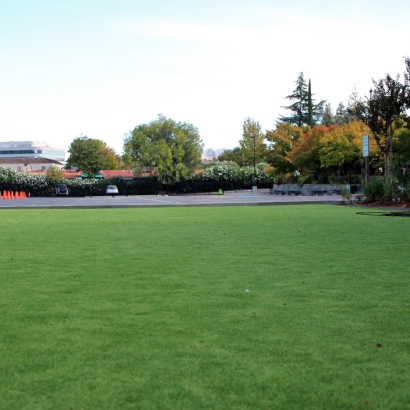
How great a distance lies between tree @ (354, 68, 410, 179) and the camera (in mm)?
29920

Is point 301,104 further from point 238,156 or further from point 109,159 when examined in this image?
point 109,159

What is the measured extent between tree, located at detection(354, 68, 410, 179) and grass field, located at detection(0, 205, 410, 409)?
68.8ft

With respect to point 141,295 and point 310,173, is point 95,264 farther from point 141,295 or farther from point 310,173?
point 310,173

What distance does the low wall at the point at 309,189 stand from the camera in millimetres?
51469

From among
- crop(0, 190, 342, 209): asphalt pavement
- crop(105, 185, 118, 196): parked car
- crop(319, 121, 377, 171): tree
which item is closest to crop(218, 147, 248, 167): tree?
crop(105, 185, 118, 196): parked car

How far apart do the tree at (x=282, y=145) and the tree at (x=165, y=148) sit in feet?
48.4

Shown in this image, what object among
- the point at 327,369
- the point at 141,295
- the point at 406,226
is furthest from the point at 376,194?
the point at 327,369

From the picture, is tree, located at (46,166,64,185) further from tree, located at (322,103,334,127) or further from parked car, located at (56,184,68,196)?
tree, located at (322,103,334,127)

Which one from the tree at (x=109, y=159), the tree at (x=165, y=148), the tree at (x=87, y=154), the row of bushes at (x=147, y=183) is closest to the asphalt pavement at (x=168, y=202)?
the row of bushes at (x=147, y=183)

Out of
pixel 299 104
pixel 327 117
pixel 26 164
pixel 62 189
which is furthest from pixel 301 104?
pixel 26 164

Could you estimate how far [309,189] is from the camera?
54062 mm

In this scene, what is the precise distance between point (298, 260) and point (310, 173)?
52083mm

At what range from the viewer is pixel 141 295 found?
682 cm

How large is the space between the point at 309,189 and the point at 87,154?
73.0 meters
